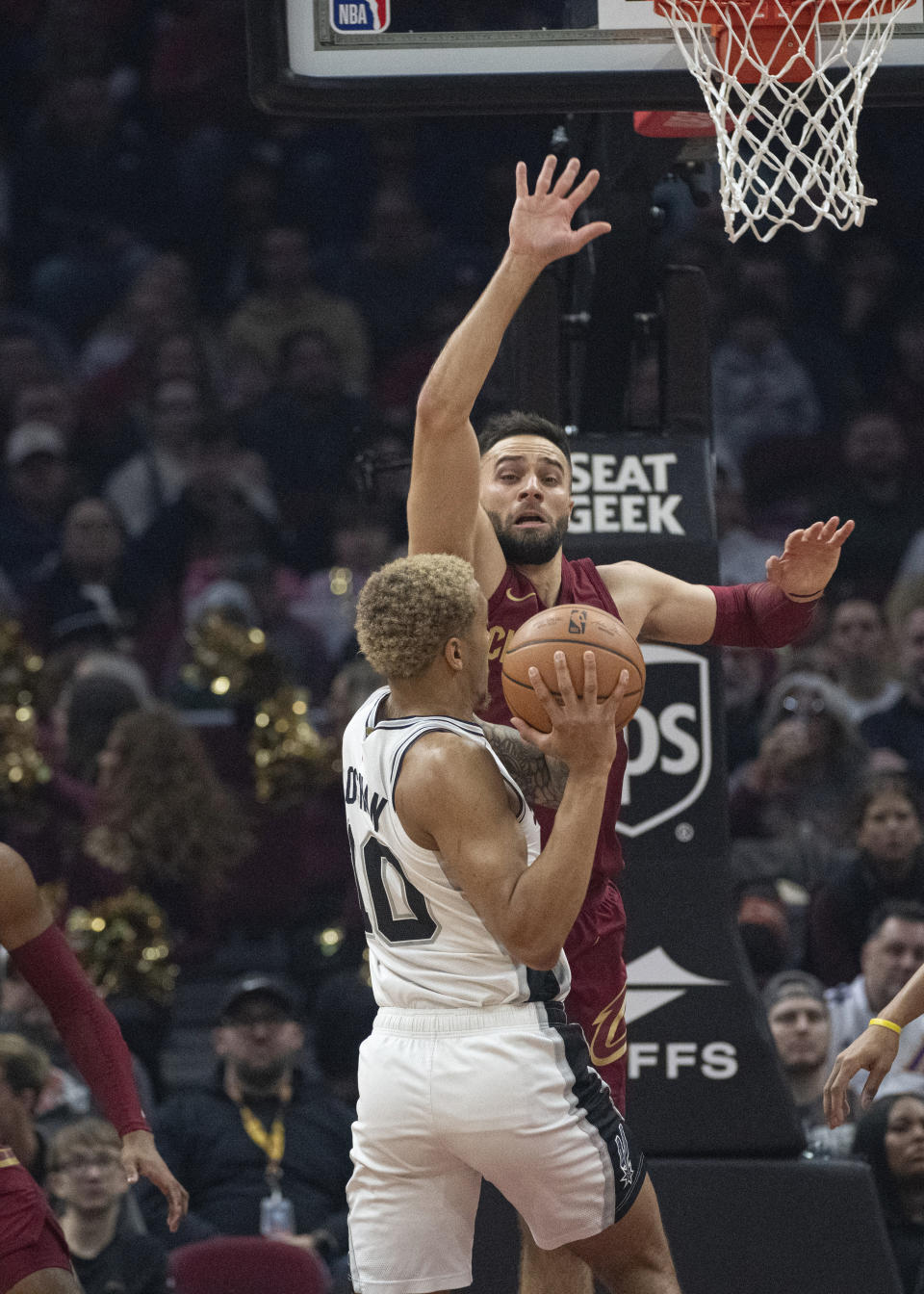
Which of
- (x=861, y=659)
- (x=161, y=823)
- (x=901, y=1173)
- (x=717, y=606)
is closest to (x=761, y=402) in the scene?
(x=861, y=659)

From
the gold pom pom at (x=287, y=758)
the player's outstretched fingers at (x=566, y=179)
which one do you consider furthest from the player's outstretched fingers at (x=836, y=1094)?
the gold pom pom at (x=287, y=758)

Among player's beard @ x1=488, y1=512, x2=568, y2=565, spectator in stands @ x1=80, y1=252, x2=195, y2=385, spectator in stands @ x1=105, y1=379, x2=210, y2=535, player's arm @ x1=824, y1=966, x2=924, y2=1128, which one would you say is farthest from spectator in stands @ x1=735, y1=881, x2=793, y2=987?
spectator in stands @ x1=80, y1=252, x2=195, y2=385

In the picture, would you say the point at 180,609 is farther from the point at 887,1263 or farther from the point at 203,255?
the point at 887,1263

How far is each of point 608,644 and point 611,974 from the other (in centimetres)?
115

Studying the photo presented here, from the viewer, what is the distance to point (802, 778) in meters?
7.67

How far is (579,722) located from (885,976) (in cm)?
340

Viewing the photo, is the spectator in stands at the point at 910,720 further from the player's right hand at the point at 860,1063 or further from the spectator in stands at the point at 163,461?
the player's right hand at the point at 860,1063

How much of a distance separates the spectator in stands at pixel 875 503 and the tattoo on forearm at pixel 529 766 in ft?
18.4

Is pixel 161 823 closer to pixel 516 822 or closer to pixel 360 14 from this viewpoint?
pixel 360 14

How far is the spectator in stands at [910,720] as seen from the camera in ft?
26.4

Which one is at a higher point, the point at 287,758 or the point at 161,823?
the point at 287,758

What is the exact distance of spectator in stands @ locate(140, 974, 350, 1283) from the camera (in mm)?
5918

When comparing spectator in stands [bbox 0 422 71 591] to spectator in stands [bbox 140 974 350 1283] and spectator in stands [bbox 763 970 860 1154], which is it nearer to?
spectator in stands [bbox 140 974 350 1283]

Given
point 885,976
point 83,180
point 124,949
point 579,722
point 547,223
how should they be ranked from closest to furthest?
point 579,722 < point 547,223 < point 885,976 < point 124,949 < point 83,180
